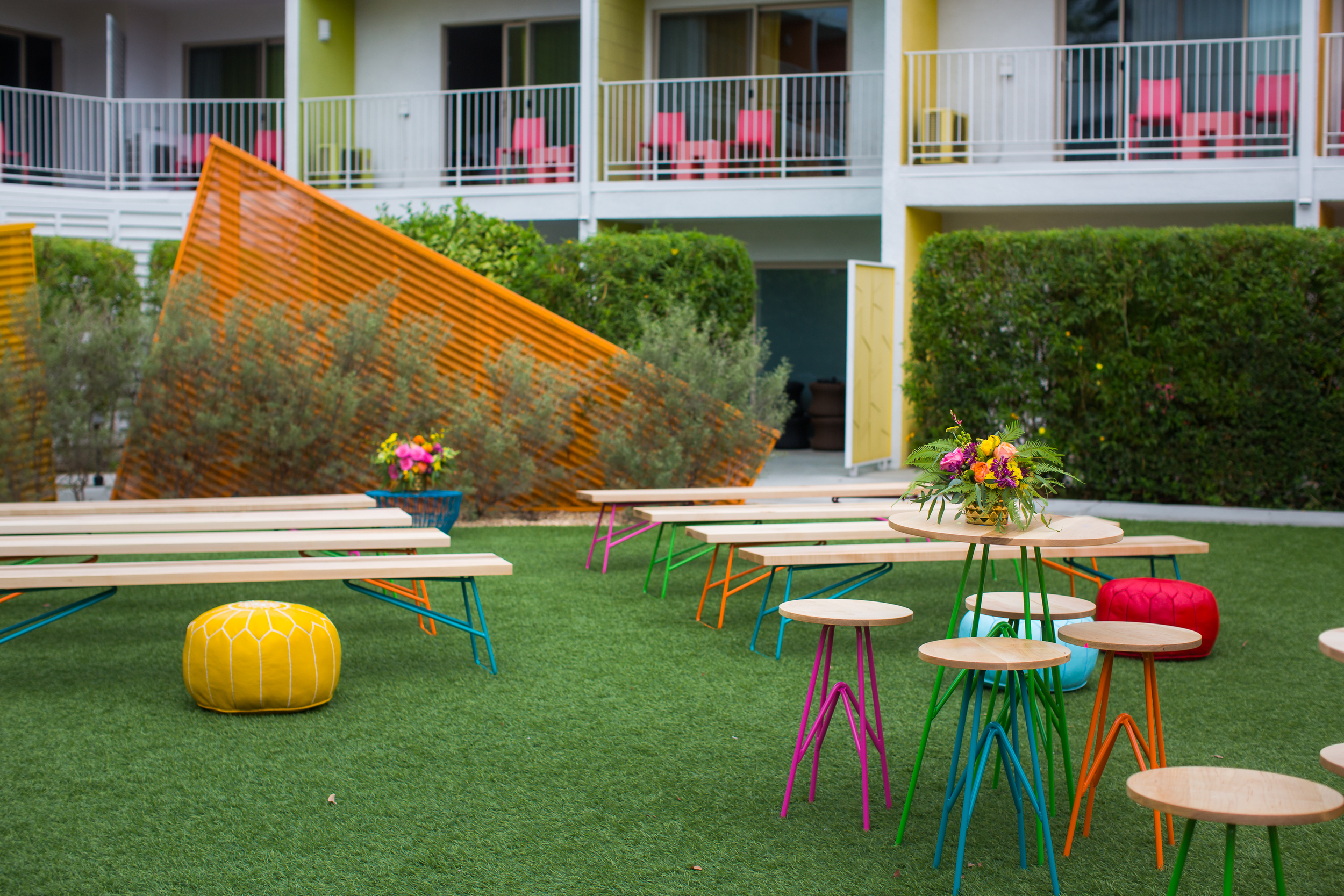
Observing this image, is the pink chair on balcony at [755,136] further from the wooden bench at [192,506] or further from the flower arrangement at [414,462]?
the wooden bench at [192,506]

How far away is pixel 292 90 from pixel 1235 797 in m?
15.8

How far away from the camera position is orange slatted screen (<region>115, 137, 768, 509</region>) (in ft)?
29.6

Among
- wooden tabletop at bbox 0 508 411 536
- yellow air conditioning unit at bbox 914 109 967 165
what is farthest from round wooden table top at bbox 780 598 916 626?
yellow air conditioning unit at bbox 914 109 967 165

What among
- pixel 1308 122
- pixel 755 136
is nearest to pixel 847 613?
pixel 1308 122

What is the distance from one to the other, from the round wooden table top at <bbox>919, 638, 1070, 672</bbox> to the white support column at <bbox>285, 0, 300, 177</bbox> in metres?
14.4

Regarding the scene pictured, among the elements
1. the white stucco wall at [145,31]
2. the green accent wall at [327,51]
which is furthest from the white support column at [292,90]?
the white stucco wall at [145,31]

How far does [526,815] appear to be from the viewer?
350 cm

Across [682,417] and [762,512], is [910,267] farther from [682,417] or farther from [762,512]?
[762,512]

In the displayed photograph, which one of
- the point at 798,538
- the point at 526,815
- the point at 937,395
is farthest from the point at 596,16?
the point at 526,815

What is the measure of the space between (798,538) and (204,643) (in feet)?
9.37

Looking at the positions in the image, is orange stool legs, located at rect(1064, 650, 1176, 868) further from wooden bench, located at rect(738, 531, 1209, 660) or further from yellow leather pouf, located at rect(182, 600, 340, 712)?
yellow leather pouf, located at rect(182, 600, 340, 712)

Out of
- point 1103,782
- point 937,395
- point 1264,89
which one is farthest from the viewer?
point 1264,89

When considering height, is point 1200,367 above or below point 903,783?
A: above

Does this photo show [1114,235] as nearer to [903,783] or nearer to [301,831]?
[903,783]
